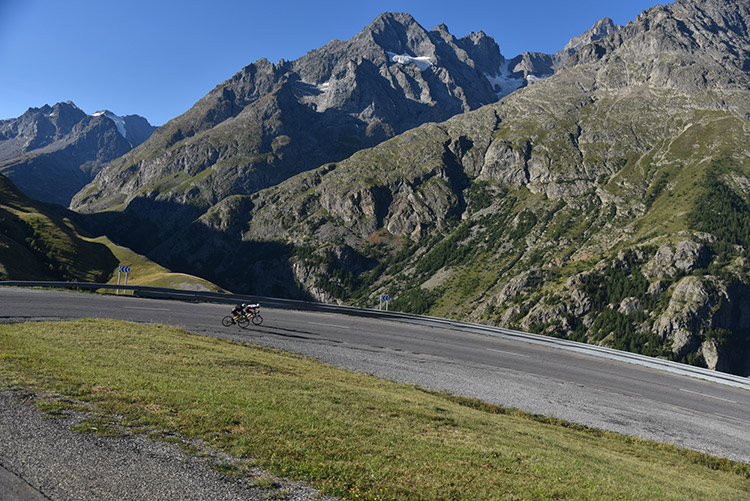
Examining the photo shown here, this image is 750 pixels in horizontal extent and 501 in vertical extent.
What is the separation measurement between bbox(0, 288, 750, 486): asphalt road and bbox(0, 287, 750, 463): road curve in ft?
0.25

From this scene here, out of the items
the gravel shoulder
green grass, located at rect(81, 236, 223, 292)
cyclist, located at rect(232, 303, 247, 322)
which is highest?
the gravel shoulder

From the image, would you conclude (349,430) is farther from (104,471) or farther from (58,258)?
(58,258)

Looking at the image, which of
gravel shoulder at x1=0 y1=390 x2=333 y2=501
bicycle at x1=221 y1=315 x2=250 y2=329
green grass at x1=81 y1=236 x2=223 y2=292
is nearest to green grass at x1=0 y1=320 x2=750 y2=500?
gravel shoulder at x1=0 y1=390 x2=333 y2=501

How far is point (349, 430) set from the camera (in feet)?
36.0

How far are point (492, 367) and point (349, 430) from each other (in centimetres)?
2100

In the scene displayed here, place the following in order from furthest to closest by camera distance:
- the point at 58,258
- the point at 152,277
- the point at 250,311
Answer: the point at 152,277
the point at 58,258
the point at 250,311

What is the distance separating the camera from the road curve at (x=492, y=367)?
71.2ft

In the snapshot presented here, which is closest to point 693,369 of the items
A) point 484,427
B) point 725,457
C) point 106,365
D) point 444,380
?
point 725,457

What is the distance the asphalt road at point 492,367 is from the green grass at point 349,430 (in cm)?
367

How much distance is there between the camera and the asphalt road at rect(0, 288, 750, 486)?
21703 millimetres

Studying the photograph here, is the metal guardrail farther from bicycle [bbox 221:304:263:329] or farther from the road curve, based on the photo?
bicycle [bbox 221:304:263:329]

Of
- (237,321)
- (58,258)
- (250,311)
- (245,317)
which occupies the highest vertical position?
(58,258)

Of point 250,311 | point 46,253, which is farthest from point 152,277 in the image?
point 250,311

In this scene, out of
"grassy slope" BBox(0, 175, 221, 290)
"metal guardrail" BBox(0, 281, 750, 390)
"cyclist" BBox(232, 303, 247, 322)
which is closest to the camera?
"cyclist" BBox(232, 303, 247, 322)
